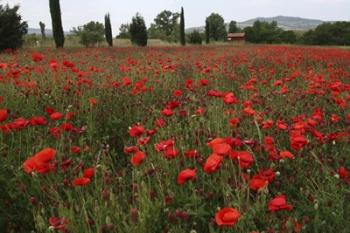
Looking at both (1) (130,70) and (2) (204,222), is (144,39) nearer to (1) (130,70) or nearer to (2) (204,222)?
(1) (130,70)

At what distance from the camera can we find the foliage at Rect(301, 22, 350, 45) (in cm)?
5125

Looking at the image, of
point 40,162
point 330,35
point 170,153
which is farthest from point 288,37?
point 40,162

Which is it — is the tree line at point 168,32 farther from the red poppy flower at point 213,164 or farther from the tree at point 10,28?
the red poppy flower at point 213,164

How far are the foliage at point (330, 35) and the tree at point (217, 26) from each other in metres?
24.4

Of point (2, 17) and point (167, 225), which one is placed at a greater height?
point (2, 17)

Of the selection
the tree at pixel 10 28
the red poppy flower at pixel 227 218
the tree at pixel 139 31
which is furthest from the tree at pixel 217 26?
the red poppy flower at pixel 227 218

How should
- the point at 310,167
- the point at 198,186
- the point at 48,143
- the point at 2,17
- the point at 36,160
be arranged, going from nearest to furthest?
1. the point at 36,160
2. the point at 198,186
3. the point at 310,167
4. the point at 48,143
5. the point at 2,17

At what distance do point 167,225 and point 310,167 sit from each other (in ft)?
4.01

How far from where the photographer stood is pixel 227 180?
238cm

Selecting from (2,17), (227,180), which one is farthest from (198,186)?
(2,17)

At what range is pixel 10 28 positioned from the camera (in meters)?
19.5

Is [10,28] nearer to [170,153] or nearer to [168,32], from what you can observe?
[170,153]

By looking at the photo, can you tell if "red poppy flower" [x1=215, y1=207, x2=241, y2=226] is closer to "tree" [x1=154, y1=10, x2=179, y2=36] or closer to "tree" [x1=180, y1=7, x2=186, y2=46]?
"tree" [x1=180, y1=7, x2=186, y2=46]

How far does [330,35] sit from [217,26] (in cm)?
2874
